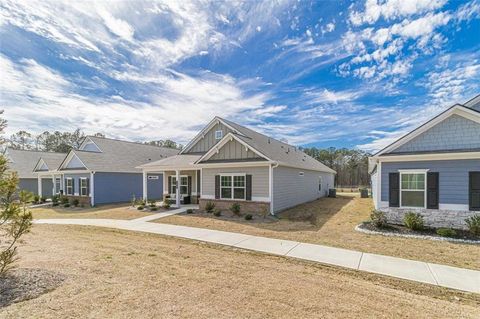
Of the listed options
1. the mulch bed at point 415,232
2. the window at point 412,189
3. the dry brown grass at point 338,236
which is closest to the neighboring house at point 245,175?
the dry brown grass at point 338,236

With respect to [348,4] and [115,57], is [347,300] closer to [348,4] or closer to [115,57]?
[348,4]

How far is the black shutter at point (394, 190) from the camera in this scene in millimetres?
10734

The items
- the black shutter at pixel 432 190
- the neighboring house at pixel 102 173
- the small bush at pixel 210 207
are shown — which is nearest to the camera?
the black shutter at pixel 432 190

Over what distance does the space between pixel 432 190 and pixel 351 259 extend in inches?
250

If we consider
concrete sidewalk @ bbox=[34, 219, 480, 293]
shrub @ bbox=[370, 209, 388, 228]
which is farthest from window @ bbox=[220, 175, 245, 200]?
shrub @ bbox=[370, 209, 388, 228]

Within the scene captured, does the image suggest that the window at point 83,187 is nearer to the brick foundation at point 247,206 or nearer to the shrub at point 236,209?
the brick foundation at point 247,206

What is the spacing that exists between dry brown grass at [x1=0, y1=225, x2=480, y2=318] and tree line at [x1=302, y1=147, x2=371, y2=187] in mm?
45578

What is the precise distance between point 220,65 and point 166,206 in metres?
9.98

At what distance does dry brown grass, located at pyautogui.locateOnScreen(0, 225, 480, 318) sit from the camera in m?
3.81

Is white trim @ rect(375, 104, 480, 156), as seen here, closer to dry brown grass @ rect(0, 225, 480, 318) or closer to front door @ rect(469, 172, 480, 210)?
front door @ rect(469, 172, 480, 210)

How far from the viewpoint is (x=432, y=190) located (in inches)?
397

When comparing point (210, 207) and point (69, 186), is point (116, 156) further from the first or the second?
point (210, 207)

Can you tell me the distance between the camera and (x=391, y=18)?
1046 cm

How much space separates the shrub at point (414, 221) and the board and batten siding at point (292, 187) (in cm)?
618
